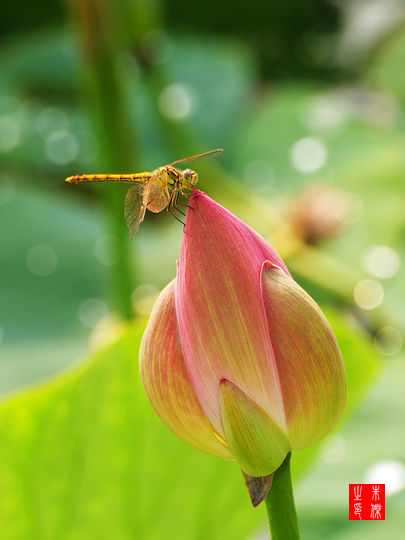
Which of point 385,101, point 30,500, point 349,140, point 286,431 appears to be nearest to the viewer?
point 286,431

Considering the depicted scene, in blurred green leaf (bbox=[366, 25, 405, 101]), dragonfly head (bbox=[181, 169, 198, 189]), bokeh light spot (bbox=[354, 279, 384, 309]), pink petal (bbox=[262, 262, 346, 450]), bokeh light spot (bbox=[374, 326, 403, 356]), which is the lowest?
pink petal (bbox=[262, 262, 346, 450])

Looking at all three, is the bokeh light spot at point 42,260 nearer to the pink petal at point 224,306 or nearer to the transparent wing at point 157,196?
the transparent wing at point 157,196

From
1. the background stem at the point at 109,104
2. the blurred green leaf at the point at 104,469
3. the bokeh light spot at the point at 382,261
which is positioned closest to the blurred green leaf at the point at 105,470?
the blurred green leaf at the point at 104,469

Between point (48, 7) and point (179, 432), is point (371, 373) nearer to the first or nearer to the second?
point (179, 432)

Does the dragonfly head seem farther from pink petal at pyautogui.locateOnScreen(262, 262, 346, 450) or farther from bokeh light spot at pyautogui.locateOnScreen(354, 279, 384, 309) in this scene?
bokeh light spot at pyautogui.locateOnScreen(354, 279, 384, 309)

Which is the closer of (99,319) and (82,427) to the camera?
(82,427)

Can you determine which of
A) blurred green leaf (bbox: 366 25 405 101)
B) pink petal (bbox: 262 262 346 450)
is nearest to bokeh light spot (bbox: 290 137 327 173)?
blurred green leaf (bbox: 366 25 405 101)

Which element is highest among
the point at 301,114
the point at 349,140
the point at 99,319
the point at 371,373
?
the point at 301,114

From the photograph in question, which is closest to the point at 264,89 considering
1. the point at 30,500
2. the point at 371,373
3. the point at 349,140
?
the point at 349,140
